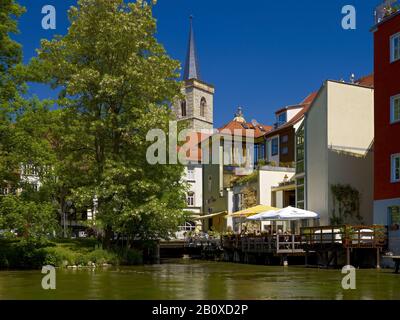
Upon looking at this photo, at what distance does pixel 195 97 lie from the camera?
13938 centimetres

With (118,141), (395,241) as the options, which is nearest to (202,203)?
(118,141)

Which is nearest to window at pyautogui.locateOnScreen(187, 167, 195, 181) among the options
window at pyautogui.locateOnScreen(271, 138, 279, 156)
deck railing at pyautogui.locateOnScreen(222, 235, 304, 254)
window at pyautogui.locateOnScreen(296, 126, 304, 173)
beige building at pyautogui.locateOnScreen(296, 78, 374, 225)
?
window at pyautogui.locateOnScreen(271, 138, 279, 156)

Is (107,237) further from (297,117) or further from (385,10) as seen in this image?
(297,117)

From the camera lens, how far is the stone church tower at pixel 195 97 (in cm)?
13875

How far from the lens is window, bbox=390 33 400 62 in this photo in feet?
123

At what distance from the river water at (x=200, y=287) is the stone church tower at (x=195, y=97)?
10825 centimetres

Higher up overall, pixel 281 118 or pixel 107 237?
pixel 281 118

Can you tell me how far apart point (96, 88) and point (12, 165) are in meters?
7.57

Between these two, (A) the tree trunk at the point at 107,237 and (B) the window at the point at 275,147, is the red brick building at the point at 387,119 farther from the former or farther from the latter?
(B) the window at the point at 275,147

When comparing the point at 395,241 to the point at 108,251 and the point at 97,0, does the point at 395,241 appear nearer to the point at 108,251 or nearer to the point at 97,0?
the point at 108,251

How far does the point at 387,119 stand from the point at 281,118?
3316 centimetres

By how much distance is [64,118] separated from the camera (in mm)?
40219

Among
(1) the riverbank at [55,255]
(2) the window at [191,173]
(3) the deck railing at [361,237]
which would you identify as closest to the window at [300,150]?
(3) the deck railing at [361,237]

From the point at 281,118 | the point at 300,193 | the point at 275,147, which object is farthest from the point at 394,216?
the point at 281,118
